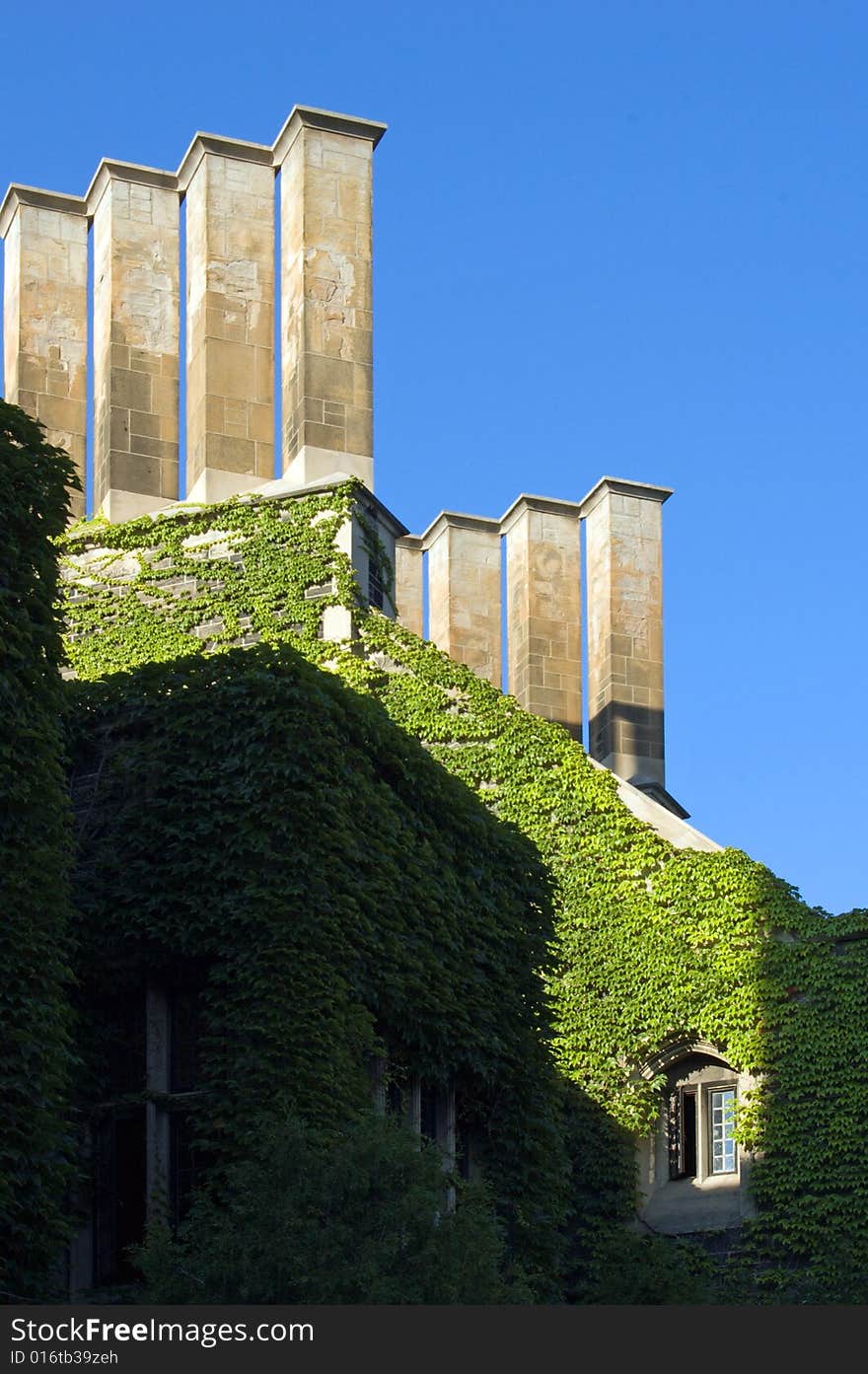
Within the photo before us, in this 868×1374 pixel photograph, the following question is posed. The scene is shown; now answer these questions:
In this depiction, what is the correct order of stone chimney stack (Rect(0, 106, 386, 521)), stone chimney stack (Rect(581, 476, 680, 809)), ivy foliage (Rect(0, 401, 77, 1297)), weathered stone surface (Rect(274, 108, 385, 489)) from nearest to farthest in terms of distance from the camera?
ivy foliage (Rect(0, 401, 77, 1297)), weathered stone surface (Rect(274, 108, 385, 489)), stone chimney stack (Rect(0, 106, 386, 521)), stone chimney stack (Rect(581, 476, 680, 809))

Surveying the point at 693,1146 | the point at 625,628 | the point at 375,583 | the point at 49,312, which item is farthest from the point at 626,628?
the point at 693,1146

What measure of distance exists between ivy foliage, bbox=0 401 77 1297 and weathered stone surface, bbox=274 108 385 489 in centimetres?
1148

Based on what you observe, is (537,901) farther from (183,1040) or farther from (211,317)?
(211,317)

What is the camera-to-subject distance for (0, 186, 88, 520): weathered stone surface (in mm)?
33938

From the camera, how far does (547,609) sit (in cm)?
4212

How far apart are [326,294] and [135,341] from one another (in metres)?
2.70

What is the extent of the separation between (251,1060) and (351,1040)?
918mm

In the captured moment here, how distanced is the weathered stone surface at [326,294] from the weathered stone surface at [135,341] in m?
1.58

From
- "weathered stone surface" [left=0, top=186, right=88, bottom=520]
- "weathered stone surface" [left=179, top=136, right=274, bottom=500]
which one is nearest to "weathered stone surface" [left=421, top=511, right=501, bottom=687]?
"weathered stone surface" [left=0, top=186, right=88, bottom=520]

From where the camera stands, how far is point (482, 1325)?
1476cm

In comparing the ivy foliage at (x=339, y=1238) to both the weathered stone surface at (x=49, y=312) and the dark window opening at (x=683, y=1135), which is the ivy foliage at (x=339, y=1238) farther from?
the weathered stone surface at (x=49, y=312)

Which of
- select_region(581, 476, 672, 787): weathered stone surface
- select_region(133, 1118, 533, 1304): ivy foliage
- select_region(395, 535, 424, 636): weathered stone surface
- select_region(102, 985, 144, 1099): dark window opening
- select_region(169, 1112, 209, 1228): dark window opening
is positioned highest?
select_region(395, 535, 424, 636): weathered stone surface

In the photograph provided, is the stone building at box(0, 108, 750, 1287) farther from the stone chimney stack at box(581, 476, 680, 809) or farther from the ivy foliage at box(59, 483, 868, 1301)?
the stone chimney stack at box(581, 476, 680, 809)

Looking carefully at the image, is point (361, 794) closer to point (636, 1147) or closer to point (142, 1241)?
point (142, 1241)
